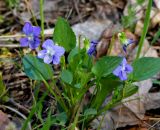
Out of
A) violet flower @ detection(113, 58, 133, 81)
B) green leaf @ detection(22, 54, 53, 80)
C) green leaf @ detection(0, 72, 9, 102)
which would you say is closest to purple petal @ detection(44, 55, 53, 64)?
green leaf @ detection(22, 54, 53, 80)

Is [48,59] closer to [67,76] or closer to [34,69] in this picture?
[67,76]

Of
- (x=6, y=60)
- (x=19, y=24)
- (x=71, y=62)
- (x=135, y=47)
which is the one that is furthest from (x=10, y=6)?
(x=71, y=62)

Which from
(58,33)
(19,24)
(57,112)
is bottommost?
(57,112)

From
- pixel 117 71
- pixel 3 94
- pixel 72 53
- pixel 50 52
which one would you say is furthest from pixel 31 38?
pixel 3 94

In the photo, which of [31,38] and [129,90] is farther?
[129,90]

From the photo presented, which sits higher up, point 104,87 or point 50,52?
point 50,52

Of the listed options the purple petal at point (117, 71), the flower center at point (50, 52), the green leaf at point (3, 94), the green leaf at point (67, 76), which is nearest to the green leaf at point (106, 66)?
the purple petal at point (117, 71)

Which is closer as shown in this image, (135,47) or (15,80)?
(15,80)

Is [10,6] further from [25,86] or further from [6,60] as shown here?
[25,86]
